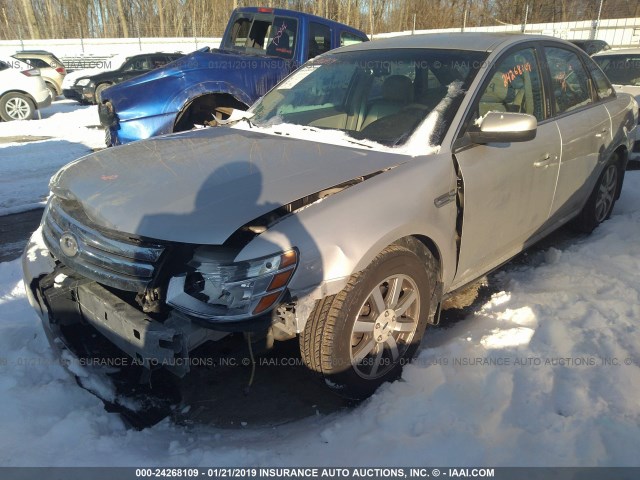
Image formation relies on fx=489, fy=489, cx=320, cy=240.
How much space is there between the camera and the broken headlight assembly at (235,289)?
6.61 feet

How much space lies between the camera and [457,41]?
330cm

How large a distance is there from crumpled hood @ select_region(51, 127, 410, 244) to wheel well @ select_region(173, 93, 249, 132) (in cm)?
301

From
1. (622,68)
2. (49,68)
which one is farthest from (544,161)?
(49,68)

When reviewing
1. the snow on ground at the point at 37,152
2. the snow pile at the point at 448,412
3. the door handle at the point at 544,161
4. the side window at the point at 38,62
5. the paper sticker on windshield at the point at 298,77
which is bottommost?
the snow on ground at the point at 37,152

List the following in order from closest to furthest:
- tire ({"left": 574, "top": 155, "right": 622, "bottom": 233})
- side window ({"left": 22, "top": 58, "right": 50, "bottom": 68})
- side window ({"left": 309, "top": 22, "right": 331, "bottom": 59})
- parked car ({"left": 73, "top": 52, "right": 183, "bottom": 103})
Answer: tire ({"left": 574, "top": 155, "right": 622, "bottom": 233})
side window ({"left": 309, "top": 22, "right": 331, "bottom": 59})
parked car ({"left": 73, "top": 52, "right": 183, "bottom": 103})
side window ({"left": 22, "top": 58, "right": 50, "bottom": 68})

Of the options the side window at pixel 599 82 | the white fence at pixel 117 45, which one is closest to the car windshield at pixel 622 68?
the side window at pixel 599 82

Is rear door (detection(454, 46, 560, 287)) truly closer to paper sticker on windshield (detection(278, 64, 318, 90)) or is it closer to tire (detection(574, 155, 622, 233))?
tire (detection(574, 155, 622, 233))

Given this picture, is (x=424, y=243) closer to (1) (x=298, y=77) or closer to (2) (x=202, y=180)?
(2) (x=202, y=180)

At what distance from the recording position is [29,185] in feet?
21.1

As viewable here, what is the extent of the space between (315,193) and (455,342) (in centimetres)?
128

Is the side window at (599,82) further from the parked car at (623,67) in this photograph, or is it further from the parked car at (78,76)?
Answer: the parked car at (78,76)

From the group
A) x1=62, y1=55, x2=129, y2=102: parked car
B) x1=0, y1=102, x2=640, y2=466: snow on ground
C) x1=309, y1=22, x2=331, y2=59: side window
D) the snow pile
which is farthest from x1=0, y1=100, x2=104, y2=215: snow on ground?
x1=309, y1=22, x2=331, y2=59: side window

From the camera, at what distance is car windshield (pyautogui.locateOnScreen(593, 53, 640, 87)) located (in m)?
8.34

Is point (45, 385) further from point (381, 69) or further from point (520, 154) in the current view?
point (520, 154)
